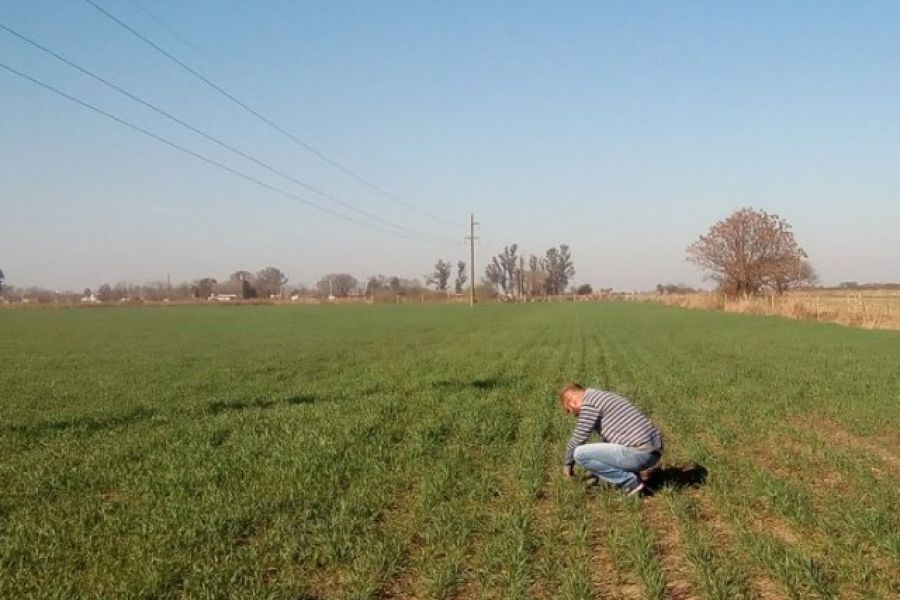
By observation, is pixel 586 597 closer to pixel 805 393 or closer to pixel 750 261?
pixel 805 393

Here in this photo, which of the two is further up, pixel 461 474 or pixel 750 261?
pixel 750 261

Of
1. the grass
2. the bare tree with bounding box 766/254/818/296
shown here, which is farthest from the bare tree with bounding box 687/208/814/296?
the grass

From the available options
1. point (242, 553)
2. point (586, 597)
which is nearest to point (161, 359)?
point (242, 553)

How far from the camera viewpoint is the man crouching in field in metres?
7.77

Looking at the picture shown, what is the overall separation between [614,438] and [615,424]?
15 centimetres

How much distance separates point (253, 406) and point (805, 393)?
11666 mm

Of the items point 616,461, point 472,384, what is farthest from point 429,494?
point 472,384

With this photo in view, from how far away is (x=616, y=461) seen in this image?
25.8 ft

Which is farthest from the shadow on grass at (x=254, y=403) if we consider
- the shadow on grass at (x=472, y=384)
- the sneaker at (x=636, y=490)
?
the sneaker at (x=636, y=490)

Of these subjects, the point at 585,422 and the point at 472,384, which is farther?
the point at 472,384

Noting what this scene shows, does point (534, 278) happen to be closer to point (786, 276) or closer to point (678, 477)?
point (786, 276)

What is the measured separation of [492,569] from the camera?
581 centimetres

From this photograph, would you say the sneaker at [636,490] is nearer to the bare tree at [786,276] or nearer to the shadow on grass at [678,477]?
the shadow on grass at [678,477]

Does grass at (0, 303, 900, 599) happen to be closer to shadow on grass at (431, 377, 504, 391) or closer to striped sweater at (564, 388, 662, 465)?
shadow on grass at (431, 377, 504, 391)
